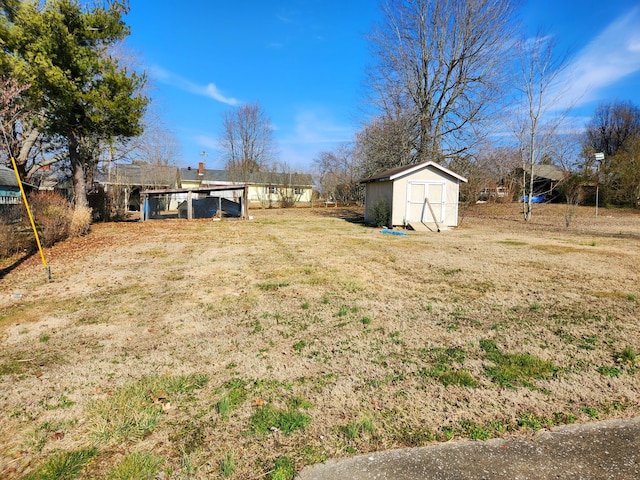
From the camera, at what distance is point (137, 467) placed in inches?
81.3

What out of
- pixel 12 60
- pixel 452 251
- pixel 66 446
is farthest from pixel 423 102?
pixel 66 446

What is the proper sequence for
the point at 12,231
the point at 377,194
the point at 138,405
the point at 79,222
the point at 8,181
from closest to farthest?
the point at 138,405, the point at 12,231, the point at 79,222, the point at 8,181, the point at 377,194

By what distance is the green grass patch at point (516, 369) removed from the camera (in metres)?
3.04

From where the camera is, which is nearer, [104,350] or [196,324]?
[104,350]

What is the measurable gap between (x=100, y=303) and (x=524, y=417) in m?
5.43

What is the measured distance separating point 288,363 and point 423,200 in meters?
14.5

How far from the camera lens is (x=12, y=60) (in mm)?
10938

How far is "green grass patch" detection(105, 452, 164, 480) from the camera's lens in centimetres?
200

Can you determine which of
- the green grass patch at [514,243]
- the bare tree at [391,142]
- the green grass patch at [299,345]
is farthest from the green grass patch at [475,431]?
the bare tree at [391,142]

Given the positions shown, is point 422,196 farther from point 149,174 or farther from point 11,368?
point 149,174

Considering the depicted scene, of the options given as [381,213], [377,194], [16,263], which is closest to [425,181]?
[381,213]

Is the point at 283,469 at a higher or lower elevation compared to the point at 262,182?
lower

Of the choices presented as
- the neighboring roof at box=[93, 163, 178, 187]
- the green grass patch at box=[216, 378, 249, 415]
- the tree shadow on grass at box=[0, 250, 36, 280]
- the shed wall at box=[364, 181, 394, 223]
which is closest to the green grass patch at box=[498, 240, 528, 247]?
the shed wall at box=[364, 181, 394, 223]

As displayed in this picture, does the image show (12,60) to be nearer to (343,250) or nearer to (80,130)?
(80,130)
